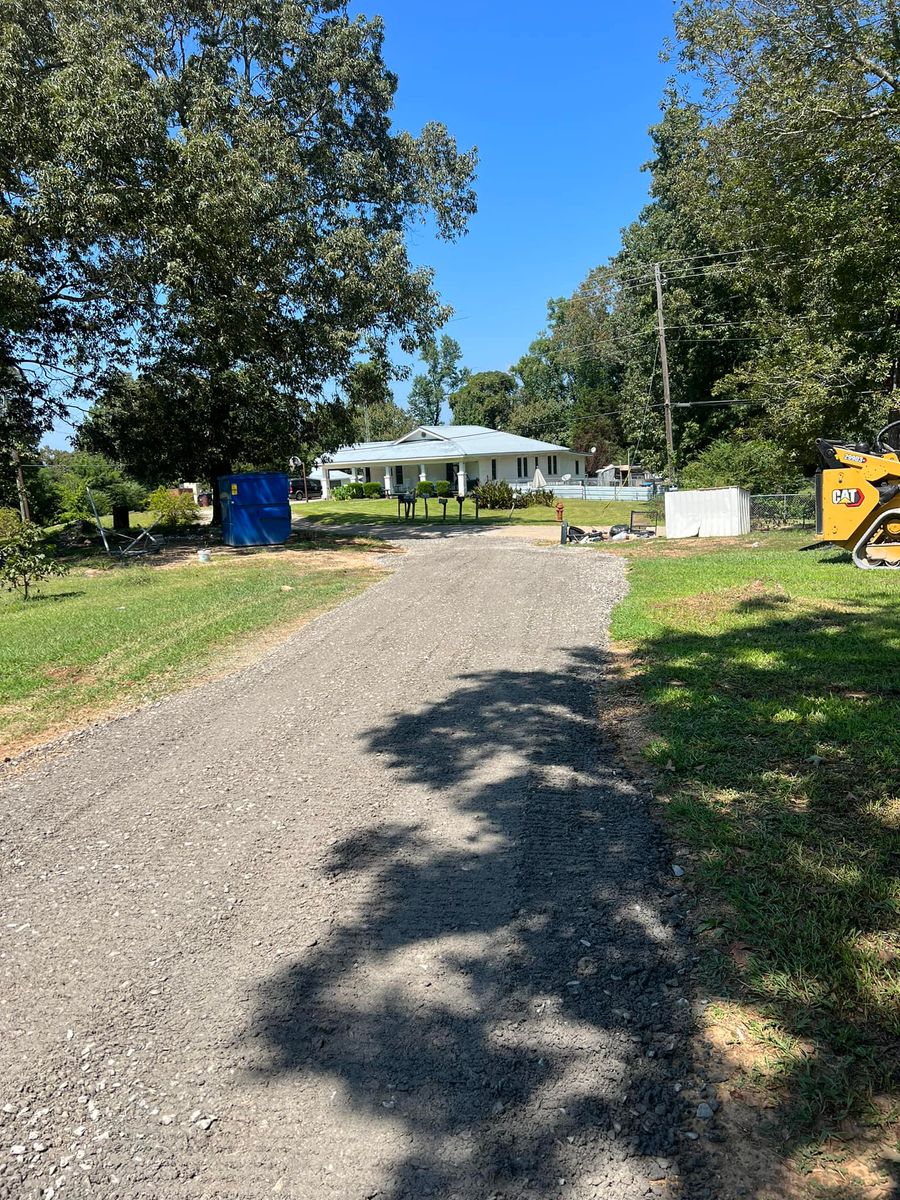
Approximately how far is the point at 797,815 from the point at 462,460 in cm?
4240

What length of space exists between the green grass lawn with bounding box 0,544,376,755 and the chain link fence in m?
10.2

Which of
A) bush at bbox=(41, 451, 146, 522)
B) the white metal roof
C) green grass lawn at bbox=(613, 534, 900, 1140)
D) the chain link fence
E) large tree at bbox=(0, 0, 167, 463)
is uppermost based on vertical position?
large tree at bbox=(0, 0, 167, 463)

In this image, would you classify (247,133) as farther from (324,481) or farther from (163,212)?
(324,481)

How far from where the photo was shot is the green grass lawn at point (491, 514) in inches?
1120

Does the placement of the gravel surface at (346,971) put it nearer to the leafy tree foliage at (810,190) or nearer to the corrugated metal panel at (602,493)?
the leafy tree foliage at (810,190)

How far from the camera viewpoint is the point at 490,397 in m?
72.0

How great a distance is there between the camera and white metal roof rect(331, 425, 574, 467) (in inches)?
1758

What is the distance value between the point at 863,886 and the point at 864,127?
577 inches

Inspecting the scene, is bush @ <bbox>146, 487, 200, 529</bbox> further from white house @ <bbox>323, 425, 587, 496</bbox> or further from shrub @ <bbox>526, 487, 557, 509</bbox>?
white house @ <bbox>323, 425, 587, 496</bbox>

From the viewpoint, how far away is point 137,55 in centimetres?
1967

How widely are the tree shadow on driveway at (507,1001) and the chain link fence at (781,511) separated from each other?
1662 cm

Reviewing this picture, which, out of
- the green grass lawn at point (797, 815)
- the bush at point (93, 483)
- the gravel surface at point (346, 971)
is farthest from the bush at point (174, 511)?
the gravel surface at point (346, 971)

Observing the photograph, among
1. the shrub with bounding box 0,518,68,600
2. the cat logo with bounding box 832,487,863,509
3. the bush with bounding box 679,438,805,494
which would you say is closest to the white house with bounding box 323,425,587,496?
the bush with bounding box 679,438,805,494

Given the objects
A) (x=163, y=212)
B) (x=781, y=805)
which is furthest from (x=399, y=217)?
(x=781, y=805)
